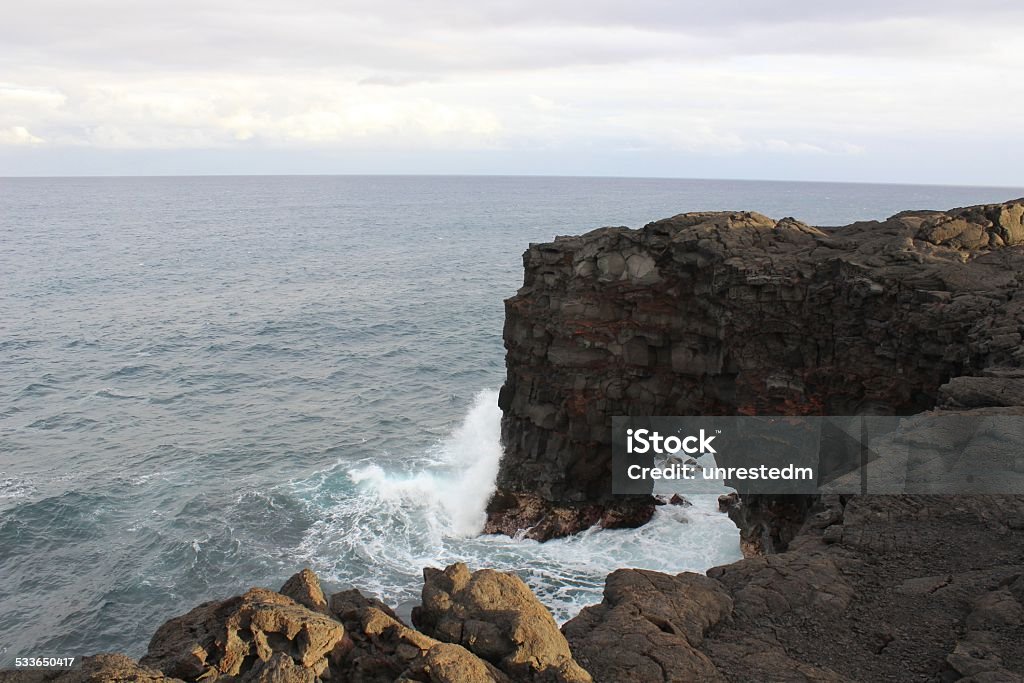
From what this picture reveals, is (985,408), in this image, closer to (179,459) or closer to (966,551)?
(966,551)

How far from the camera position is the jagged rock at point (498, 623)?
12.7 metres

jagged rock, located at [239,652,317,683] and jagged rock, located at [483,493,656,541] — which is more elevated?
jagged rock, located at [239,652,317,683]

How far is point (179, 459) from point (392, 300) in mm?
42827

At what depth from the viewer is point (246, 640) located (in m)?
12.3

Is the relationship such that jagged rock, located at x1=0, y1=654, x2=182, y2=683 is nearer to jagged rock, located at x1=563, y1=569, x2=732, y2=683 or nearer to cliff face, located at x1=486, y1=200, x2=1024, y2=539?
jagged rock, located at x1=563, y1=569, x2=732, y2=683

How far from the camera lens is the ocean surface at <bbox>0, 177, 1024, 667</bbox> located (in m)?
32.6

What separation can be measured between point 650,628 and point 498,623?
9.87 feet

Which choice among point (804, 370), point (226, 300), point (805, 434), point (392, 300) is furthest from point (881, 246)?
point (226, 300)

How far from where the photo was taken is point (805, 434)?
29.7 metres

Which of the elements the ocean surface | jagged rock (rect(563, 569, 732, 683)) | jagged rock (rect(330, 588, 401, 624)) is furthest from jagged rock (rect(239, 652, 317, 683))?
the ocean surface

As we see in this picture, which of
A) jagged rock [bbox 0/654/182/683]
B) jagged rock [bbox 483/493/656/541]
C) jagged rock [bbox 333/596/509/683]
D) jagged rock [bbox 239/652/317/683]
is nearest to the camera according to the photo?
jagged rock [bbox 0/654/182/683]

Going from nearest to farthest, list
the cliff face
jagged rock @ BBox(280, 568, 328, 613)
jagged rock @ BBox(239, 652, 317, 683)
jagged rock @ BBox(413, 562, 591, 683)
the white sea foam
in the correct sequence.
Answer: jagged rock @ BBox(239, 652, 317, 683) < jagged rock @ BBox(413, 562, 591, 683) < jagged rock @ BBox(280, 568, 328, 613) < the cliff face < the white sea foam

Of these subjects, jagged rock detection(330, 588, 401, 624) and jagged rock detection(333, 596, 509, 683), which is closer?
jagged rock detection(333, 596, 509, 683)

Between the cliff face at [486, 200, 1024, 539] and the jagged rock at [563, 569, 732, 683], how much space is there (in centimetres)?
1109
